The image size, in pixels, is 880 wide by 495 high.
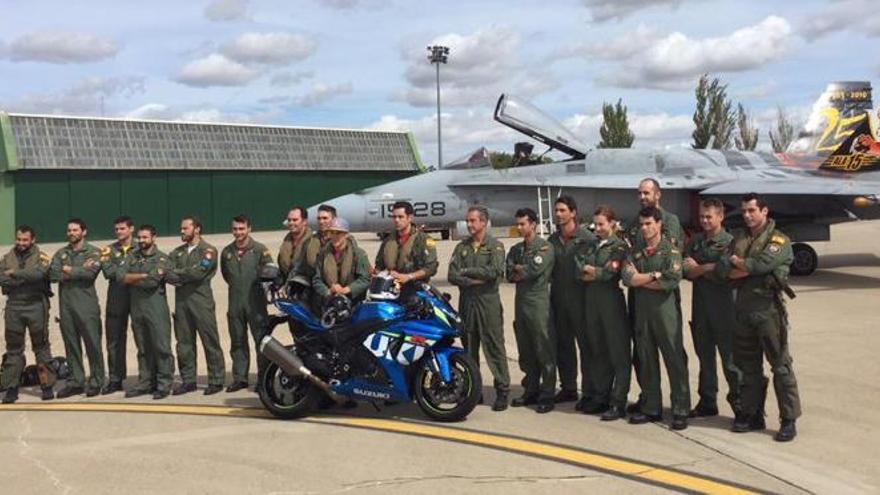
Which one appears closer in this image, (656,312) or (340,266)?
(656,312)

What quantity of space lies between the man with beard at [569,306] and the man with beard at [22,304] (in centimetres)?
469

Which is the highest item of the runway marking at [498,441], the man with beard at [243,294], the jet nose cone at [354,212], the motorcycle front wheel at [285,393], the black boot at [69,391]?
the jet nose cone at [354,212]

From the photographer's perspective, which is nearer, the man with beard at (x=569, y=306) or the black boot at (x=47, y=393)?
the man with beard at (x=569, y=306)

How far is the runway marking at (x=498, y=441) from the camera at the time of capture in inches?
179

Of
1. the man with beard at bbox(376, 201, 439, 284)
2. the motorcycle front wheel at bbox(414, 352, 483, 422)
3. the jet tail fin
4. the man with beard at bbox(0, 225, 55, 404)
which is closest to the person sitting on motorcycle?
the man with beard at bbox(376, 201, 439, 284)

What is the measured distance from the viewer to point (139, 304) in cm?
722

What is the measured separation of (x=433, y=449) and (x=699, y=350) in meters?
2.23

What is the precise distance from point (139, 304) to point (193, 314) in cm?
50

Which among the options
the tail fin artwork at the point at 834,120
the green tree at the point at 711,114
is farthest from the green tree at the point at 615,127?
the tail fin artwork at the point at 834,120

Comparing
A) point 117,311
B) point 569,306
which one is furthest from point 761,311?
point 117,311

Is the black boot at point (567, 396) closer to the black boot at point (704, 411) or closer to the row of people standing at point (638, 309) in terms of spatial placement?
the row of people standing at point (638, 309)

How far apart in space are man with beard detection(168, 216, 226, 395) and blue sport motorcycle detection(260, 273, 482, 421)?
125cm

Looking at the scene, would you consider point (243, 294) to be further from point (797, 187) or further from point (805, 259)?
point (805, 259)

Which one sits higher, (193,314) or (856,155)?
(856,155)
